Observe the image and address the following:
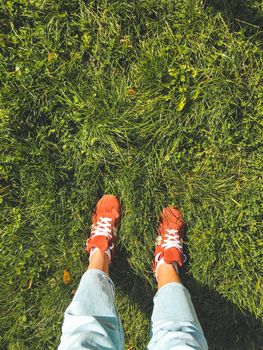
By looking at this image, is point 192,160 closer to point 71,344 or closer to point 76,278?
point 76,278

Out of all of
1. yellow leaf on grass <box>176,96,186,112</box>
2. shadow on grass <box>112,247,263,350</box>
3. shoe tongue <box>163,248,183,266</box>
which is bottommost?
shadow on grass <box>112,247,263,350</box>

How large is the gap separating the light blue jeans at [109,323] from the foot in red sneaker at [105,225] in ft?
1.18

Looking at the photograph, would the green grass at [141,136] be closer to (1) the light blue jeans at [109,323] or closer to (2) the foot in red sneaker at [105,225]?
(2) the foot in red sneaker at [105,225]

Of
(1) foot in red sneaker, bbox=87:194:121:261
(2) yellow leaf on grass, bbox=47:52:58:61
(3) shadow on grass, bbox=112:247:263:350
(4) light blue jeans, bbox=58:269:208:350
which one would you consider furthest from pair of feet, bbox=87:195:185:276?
(2) yellow leaf on grass, bbox=47:52:58:61

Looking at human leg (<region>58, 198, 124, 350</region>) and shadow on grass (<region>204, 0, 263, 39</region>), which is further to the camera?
shadow on grass (<region>204, 0, 263, 39</region>)

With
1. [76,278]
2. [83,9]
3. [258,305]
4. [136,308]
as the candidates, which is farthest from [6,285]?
[83,9]

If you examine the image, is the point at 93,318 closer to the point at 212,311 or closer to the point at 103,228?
the point at 103,228

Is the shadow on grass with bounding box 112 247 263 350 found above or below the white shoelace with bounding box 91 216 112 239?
below

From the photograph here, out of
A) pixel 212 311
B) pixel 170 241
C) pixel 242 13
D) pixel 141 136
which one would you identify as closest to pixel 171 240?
pixel 170 241

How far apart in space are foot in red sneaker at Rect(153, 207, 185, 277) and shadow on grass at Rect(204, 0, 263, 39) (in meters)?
1.29

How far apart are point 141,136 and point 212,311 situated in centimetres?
131

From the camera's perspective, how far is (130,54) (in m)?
2.62

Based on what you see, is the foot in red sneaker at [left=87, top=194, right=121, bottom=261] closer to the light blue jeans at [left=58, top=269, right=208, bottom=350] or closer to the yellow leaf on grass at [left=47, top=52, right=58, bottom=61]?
the light blue jeans at [left=58, top=269, right=208, bottom=350]

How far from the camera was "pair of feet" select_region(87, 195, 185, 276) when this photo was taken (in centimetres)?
259
